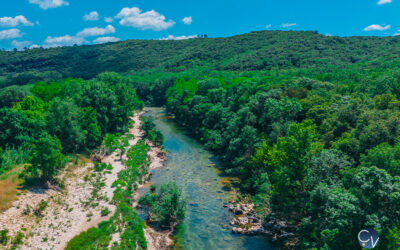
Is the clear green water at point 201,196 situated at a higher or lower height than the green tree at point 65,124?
lower

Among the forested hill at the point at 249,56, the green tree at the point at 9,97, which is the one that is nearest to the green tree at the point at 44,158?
the green tree at the point at 9,97

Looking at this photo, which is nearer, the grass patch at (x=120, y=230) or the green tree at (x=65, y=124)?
the grass patch at (x=120, y=230)

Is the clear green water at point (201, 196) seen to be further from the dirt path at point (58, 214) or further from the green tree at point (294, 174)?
the dirt path at point (58, 214)

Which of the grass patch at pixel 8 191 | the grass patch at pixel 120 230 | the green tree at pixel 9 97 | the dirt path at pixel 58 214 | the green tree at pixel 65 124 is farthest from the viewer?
the green tree at pixel 9 97

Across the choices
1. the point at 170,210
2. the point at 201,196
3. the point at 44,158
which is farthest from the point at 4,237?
the point at 201,196

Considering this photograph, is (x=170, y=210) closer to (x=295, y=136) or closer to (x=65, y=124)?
(x=295, y=136)

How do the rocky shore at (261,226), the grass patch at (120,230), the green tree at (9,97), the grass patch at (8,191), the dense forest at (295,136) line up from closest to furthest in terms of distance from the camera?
the dense forest at (295,136), the grass patch at (120,230), the rocky shore at (261,226), the grass patch at (8,191), the green tree at (9,97)
